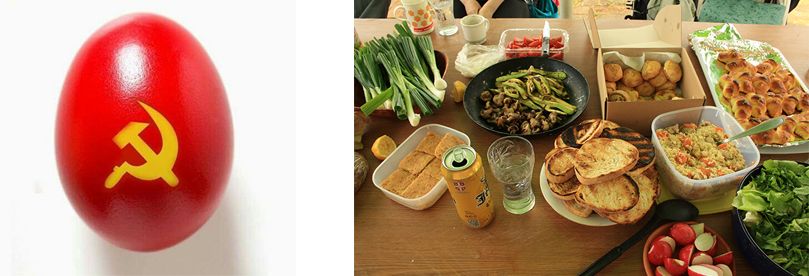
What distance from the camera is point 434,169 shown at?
94 centimetres

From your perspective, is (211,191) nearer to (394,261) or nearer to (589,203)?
(394,261)

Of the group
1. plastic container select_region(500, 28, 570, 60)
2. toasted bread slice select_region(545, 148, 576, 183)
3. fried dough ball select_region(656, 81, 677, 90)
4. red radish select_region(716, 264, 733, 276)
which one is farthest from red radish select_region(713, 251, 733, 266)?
plastic container select_region(500, 28, 570, 60)

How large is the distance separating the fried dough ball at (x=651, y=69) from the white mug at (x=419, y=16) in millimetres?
546

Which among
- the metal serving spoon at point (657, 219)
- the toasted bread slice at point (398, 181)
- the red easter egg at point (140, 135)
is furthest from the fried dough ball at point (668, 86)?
the red easter egg at point (140, 135)

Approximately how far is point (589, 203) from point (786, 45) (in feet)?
2.52

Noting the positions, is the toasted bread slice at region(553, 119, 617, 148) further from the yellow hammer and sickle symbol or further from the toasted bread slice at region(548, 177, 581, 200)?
the yellow hammer and sickle symbol

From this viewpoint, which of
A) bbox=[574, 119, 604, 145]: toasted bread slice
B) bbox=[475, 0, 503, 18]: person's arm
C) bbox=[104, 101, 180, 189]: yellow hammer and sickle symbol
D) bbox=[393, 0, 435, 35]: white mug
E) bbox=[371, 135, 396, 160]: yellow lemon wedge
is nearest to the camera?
bbox=[104, 101, 180, 189]: yellow hammer and sickle symbol

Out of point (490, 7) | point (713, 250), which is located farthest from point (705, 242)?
point (490, 7)

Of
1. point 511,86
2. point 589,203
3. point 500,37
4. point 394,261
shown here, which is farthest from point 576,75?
point 394,261

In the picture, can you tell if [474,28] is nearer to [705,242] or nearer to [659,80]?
[659,80]

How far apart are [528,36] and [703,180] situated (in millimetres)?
618

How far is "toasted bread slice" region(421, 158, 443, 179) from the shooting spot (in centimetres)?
92

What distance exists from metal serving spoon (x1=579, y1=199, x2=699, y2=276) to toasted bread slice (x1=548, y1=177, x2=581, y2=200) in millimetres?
104

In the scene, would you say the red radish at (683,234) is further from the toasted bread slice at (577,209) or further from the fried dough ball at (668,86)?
the fried dough ball at (668,86)
